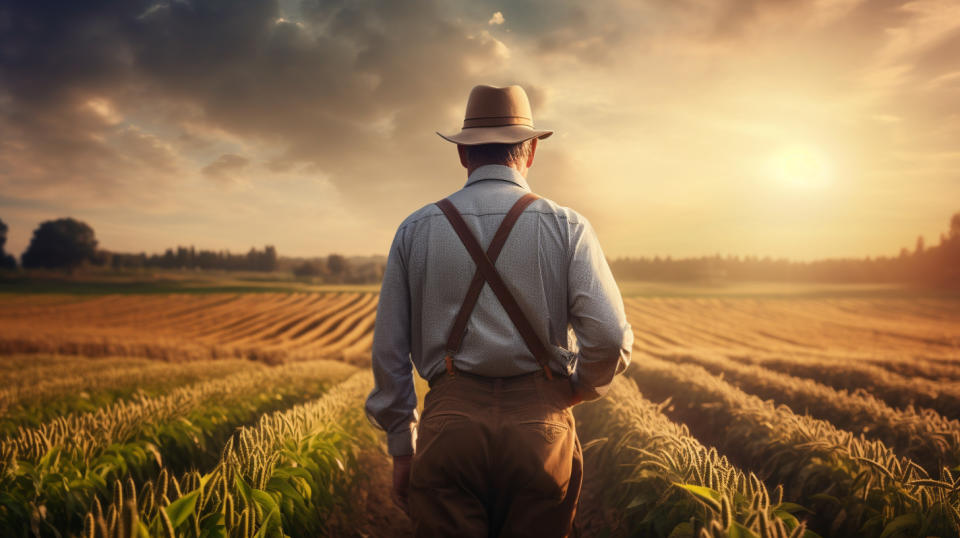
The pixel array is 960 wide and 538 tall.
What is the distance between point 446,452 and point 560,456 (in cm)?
48

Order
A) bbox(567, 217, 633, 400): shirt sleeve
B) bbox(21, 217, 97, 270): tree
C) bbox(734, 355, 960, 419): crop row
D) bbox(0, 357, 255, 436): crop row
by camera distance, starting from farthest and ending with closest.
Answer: bbox(21, 217, 97, 270): tree
bbox(734, 355, 960, 419): crop row
bbox(0, 357, 255, 436): crop row
bbox(567, 217, 633, 400): shirt sleeve

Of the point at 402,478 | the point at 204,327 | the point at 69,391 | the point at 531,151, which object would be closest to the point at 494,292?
the point at 531,151

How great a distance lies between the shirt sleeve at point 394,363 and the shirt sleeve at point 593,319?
0.80m

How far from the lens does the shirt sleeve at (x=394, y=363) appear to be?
225 centimetres

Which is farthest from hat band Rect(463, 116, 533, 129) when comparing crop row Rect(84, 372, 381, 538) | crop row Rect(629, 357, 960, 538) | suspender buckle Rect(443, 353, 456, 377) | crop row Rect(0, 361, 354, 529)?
crop row Rect(0, 361, 354, 529)

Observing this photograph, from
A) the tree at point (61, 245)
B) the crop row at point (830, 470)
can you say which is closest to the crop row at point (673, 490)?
the crop row at point (830, 470)

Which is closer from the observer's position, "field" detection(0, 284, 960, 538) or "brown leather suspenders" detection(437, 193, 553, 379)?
"brown leather suspenders" detection(437, 193, 553, 379)

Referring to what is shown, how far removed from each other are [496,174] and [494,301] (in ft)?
2.10

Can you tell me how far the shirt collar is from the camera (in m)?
2.32

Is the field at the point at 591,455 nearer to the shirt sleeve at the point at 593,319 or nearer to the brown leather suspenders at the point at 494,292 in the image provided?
the shirt sleeve at the point at 593,319

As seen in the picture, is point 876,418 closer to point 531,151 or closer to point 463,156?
point 531,151

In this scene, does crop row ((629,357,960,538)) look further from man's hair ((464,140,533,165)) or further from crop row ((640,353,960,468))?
man's hair ((464,140,533,165))

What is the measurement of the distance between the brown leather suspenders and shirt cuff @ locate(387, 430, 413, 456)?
Result: 427 mm

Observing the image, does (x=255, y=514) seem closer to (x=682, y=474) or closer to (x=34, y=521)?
(x=34, y=521)
